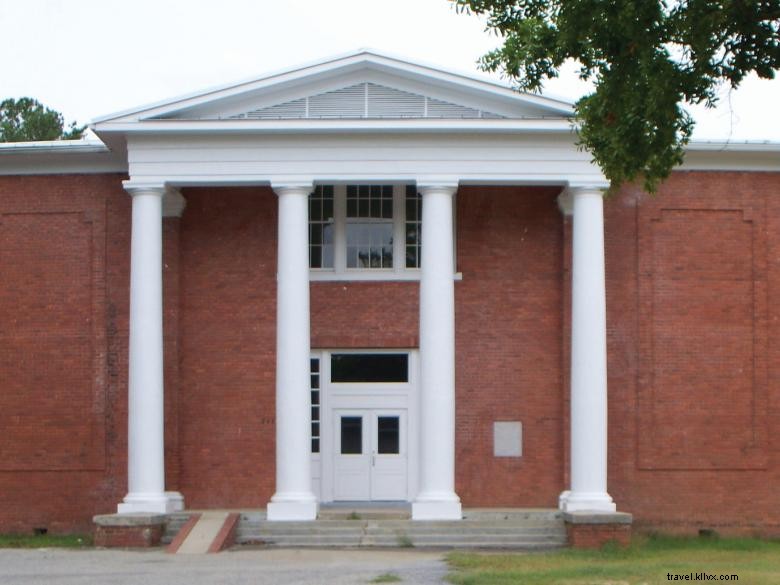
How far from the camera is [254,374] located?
30562 millimetres

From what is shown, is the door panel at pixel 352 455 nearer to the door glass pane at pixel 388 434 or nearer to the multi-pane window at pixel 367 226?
the door glass pane at pixel 388 434

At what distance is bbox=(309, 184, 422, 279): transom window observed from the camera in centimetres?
3050

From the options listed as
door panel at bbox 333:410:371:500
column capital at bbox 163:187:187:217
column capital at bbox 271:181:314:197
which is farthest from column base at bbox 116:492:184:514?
column capital at bbox 271:181:314:197

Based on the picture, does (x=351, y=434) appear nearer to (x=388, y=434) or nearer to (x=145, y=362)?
(x=388, y=434)

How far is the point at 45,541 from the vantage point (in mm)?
28641

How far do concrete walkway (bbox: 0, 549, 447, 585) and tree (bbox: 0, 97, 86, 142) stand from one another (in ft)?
149

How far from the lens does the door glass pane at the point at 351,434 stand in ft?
101

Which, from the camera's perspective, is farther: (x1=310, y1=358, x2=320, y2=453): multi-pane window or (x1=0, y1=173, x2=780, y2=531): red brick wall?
(x1=310, y1=358, x2=320, y2=453): multi-pane window

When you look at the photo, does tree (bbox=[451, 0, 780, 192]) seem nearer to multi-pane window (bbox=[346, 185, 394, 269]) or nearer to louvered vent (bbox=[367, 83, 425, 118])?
louvered vent (bbox=[367, 83, 425, 118])

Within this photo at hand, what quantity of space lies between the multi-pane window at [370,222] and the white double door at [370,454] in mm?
3030

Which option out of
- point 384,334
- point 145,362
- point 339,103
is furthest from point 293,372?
point 339,103

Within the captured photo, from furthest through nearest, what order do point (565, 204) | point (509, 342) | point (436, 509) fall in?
point (509, 342) → point (565, 204) → point (436, 509)

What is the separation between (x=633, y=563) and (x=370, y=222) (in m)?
9.46

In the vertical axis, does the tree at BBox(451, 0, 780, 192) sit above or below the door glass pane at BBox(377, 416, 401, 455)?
above
